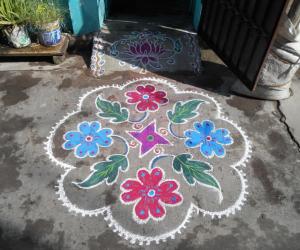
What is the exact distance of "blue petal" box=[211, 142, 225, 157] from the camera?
2.98m

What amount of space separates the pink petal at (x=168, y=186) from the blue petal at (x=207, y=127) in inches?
27.7

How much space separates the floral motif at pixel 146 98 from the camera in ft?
11.2

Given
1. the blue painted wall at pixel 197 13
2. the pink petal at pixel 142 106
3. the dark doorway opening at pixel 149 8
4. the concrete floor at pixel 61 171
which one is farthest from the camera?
the dark doorway opening at pixel 149 8

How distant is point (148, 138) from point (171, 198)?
70 centimetres

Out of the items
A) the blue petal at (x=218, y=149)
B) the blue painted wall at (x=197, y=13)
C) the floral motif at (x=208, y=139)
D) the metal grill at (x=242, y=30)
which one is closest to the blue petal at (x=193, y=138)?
the floral motif at (x=208, y=139)

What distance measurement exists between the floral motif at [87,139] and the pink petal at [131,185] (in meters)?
0.45

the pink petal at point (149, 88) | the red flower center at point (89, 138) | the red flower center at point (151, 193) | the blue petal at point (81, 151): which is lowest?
the red flower center at point (151, 193)

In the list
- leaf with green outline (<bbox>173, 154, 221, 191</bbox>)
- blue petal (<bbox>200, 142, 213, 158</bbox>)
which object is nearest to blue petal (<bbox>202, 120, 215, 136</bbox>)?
blue petal (<bbox>200, 142, 213, 158</bbox>)

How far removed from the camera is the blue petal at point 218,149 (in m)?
2.98

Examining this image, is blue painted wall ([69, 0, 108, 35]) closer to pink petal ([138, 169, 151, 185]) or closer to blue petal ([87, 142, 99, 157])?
blue petal ([87, 142, 99, 157])

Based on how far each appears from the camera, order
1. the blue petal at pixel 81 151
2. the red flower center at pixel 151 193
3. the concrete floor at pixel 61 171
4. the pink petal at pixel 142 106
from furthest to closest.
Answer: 1. the pink petal at pixel 142 106
2. the blue petal at pixel 81 151
3. the red flower center at pixel 151 193
4. the concrete floor at pixel 61 171

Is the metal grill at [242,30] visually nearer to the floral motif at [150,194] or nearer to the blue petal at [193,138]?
the blue petal at [193,138]

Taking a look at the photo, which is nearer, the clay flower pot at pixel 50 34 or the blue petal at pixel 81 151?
the blue petal at pixel 81 151

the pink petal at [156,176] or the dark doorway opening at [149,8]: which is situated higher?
the dark doorway opening at [149,8]
